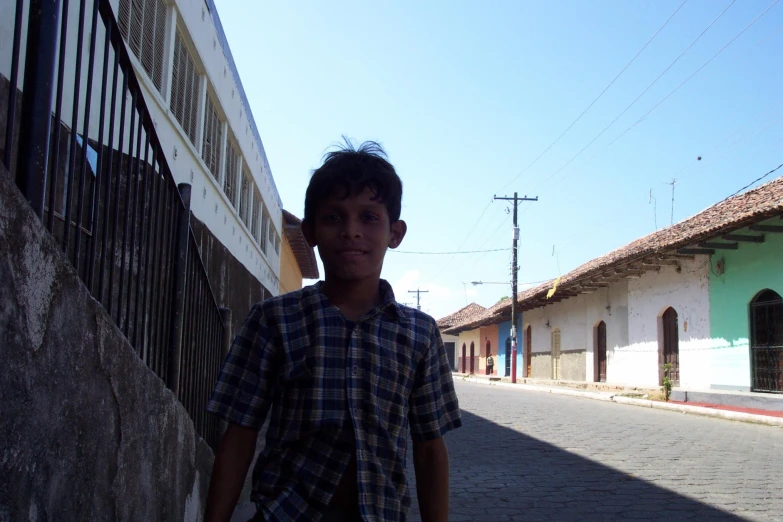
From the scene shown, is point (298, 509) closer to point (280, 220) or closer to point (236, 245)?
point (236, 245)

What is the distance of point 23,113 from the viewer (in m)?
1.79

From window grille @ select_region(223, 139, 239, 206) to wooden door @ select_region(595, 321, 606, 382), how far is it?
683 inches

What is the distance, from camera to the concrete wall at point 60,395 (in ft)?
4.80

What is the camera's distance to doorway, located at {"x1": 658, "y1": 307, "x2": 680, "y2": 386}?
19.6m

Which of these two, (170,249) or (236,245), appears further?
(236,245)

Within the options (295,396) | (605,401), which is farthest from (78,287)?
(605,401)

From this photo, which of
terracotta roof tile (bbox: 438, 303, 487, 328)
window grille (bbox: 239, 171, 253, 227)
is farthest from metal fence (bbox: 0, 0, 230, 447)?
terracotta roof tile (bbox: 438, 303, 487, 328)

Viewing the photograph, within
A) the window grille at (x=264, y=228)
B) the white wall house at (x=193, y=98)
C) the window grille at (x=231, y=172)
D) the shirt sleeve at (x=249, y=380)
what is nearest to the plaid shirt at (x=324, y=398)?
the shirt sleeve at (x=249, y=380)

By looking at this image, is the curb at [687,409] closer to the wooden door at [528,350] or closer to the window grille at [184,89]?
the window grille at [184,89]

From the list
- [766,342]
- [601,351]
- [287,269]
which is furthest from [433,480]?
[601,351]

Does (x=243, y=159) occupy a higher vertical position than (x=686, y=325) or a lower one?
higher

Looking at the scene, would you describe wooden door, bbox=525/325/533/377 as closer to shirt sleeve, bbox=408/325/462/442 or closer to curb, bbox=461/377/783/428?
curb, bbox=461/377/783/428

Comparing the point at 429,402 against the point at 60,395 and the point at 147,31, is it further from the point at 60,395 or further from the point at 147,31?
the point at 147,31

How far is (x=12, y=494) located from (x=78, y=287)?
54cm
